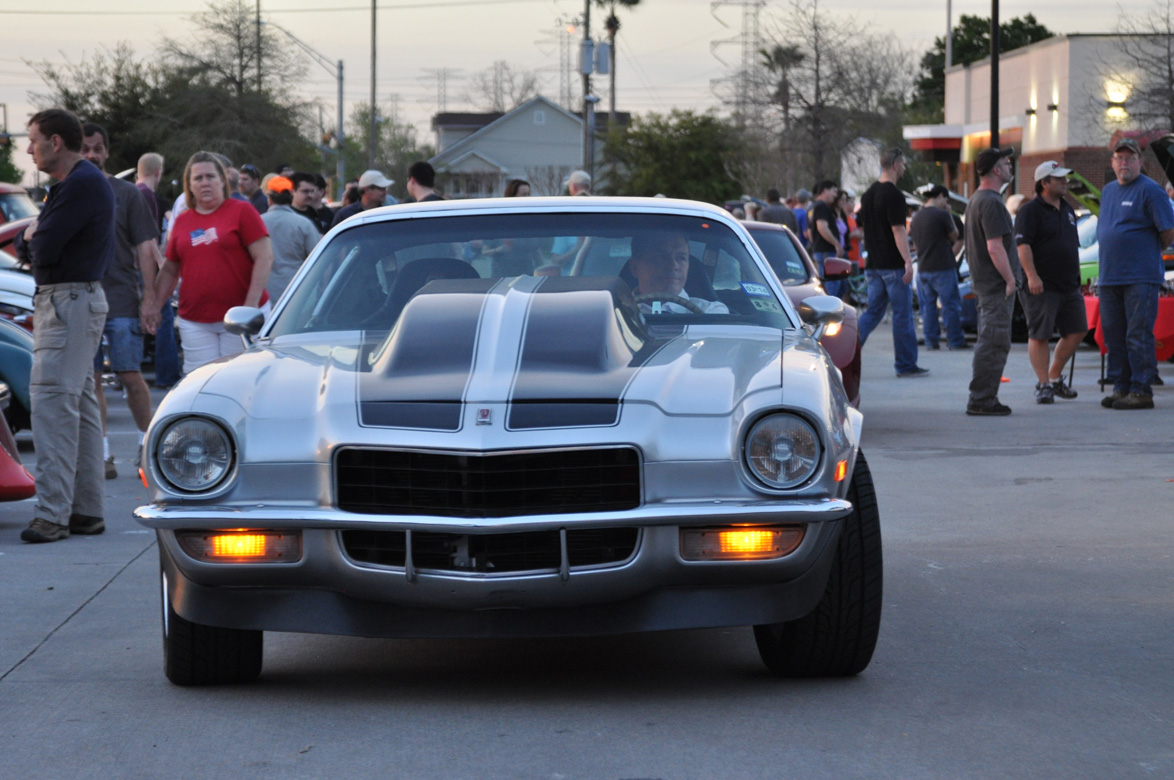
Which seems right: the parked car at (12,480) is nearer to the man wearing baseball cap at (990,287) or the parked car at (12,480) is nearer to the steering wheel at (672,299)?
the steering wheel at (672,299)

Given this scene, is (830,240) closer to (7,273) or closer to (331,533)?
(7,273)

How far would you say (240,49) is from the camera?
198 ft

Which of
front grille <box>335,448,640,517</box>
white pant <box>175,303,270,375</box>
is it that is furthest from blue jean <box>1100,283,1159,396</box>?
front grille <box>335,448,640,517</box>

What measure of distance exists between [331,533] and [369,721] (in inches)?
20.0

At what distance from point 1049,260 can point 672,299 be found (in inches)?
299

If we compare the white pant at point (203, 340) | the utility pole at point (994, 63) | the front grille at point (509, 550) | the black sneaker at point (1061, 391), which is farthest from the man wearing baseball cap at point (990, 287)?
the utility pole at point (994, 63)

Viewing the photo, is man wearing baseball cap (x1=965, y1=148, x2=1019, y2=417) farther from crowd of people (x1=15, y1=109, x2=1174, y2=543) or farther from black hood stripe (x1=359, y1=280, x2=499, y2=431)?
black hood stripe (x1=359, y1=280, x2=499, y2=431)

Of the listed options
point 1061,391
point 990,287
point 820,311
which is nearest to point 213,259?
point 820,311

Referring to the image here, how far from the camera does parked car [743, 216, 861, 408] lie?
9.30m

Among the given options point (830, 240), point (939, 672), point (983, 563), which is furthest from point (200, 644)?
point (830, 240)

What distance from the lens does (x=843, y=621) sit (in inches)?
171

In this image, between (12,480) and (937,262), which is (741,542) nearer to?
(12,480)

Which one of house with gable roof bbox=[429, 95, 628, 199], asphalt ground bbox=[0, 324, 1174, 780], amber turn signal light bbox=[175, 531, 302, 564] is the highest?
house with gable roof bbox=[429, 95, 628, 199]

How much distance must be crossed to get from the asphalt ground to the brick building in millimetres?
35492
